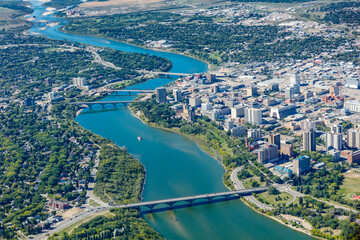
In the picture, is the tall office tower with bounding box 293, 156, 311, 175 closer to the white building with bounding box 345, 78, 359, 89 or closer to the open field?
the open field

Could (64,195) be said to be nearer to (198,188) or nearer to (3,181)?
(3,181)

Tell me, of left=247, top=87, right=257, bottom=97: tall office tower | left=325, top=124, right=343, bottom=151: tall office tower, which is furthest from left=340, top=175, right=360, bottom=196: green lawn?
left=247, top=87, right=257, bottom=97: tall office tower

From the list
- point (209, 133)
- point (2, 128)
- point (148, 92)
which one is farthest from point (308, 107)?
point (2, 128)

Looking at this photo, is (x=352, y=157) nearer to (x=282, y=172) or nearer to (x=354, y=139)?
(x=354, y=139)

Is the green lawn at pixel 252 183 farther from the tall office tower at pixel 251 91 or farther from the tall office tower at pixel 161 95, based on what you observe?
the tall office tower at pixel 161 95

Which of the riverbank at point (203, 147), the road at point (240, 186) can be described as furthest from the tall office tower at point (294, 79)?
the road at point (240, 186)

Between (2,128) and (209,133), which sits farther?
(2,128)
